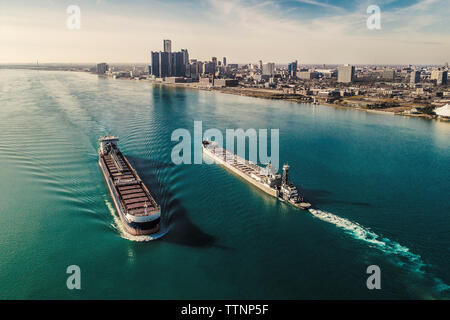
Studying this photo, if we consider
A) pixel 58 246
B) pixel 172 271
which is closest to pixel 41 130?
pixel 58 246

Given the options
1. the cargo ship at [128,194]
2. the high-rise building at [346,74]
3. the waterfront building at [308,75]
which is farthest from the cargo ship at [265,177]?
the waterfront building at [308,75]

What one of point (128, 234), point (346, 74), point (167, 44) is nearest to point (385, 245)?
point (128, 234)

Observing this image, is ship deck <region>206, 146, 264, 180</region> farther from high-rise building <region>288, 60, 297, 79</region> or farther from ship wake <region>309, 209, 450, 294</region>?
high-rise building <region>288, 60, 297, 79</region>

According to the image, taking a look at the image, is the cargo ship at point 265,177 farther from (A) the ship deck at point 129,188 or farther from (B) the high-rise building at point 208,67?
(B) the high-rise building at point 208,67

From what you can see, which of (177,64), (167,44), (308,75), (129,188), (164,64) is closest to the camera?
(129,188)

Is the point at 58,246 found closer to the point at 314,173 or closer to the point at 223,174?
the point at 223,174

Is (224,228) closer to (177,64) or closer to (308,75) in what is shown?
(177,64)
